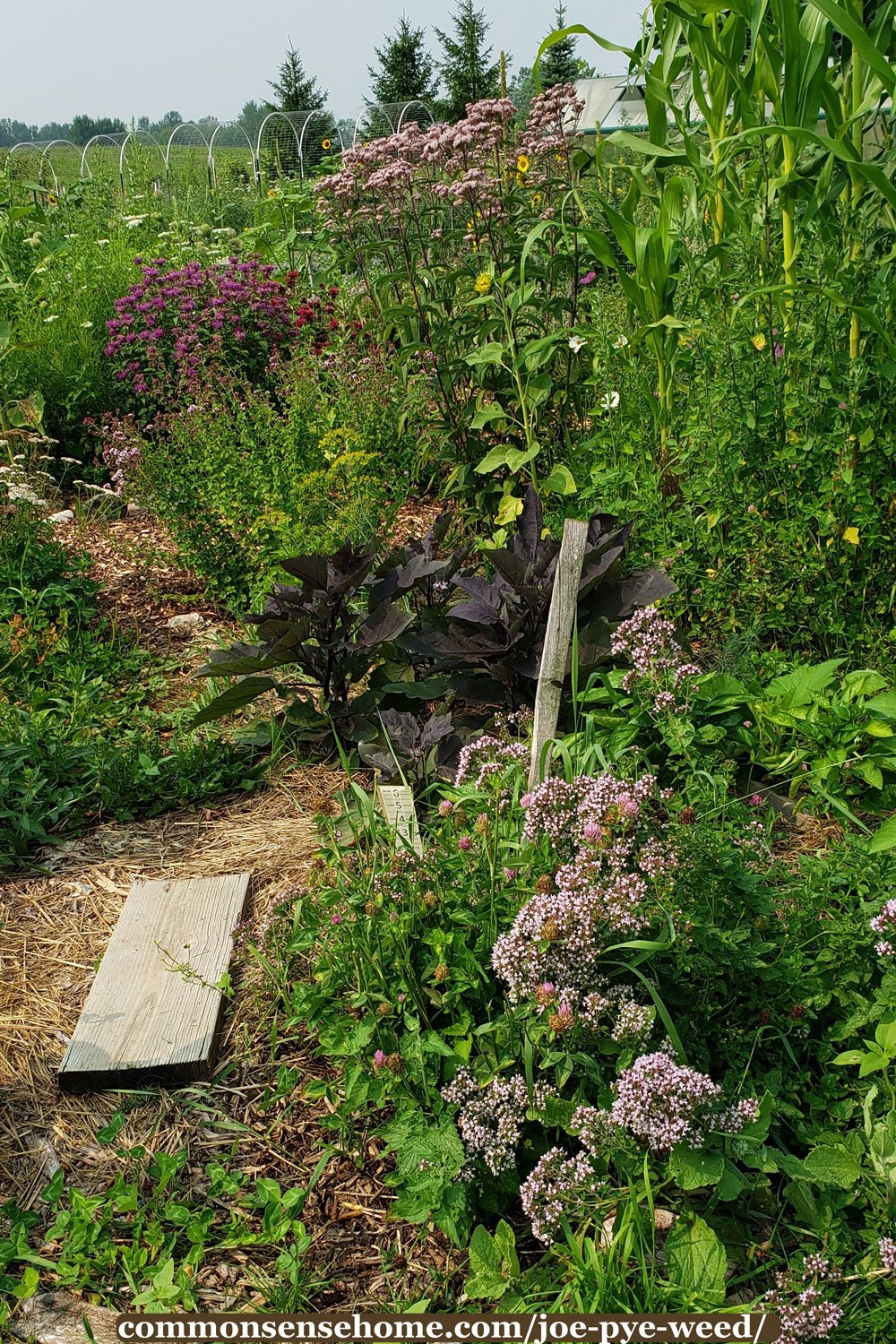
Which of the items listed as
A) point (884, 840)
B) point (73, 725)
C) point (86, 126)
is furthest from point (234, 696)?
point (86, 126)

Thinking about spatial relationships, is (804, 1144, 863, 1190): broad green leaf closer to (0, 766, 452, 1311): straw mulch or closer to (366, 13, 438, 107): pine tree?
(0, 766, 452, 1311): straw mulch

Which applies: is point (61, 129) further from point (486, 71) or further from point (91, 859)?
point (91, 859)

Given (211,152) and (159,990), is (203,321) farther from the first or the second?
(211,152)

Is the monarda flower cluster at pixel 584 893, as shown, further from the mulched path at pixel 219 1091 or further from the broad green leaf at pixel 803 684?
the broad green leaf at pixel 803 684

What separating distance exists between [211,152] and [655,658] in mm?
14259

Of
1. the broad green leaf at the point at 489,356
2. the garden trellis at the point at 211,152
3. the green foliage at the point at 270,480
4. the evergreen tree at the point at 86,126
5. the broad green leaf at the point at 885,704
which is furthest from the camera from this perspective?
the evergreen tree at the point at 86,126

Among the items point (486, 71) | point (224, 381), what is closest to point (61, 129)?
point (486, 71)

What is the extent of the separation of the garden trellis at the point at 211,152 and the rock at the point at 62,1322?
38.6 ft

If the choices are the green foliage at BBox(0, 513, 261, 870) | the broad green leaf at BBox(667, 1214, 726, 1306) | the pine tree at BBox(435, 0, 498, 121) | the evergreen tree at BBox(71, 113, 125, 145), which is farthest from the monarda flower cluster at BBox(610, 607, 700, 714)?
the evergreen tree at BBox(71, 113, 125, 145)

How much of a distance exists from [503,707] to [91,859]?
1.20m

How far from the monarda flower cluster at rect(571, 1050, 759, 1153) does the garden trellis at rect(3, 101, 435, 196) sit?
468 inches

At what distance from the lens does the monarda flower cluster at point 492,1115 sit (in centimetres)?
163

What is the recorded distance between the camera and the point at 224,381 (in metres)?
4.94

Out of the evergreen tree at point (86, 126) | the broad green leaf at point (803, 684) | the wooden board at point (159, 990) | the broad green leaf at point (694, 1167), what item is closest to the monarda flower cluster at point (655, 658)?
the broad green leaf at point (803, 684)
